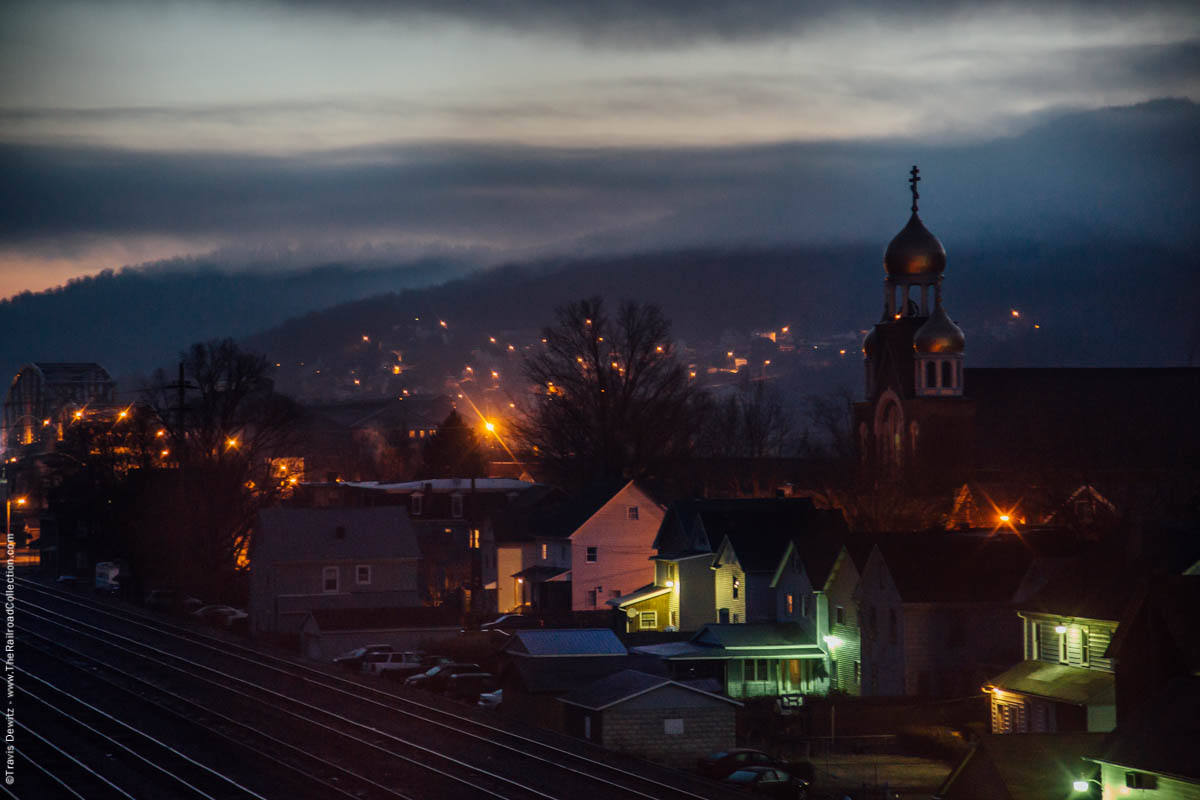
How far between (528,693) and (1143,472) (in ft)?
175

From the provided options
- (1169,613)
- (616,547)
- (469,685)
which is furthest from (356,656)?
(1169,613)

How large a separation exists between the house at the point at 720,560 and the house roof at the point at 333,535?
10906 mm

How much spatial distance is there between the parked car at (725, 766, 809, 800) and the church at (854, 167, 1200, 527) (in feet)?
148

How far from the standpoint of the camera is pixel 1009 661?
52250mm

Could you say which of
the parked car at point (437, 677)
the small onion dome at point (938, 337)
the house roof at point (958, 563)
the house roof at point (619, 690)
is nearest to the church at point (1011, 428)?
the small onion dome at point (938, 337)

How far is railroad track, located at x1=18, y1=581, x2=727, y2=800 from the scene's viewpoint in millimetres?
37000

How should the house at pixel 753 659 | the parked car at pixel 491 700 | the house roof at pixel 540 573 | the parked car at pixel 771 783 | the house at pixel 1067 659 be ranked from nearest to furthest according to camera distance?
1. the parked car at pixel 771 783
2. the house at pixel 1067 659
3. the parked car at pixel 491 700
4. the house at pixel 753 659
5. the house roof at pixel 540 573

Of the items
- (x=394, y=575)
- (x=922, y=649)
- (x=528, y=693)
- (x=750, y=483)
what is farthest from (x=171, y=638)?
(x=750, y=483)

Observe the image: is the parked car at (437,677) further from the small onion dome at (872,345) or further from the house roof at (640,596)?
the small onion dome at (872,345)

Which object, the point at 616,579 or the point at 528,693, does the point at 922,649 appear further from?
the point at 616,579

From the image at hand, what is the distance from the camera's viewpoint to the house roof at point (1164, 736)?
3250 cm

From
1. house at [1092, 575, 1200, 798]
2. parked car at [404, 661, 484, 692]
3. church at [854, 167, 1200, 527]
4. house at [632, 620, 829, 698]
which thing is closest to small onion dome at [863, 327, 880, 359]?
church at [854, 167, 1200, 527]

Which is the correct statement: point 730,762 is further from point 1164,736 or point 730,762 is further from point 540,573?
point 540,573

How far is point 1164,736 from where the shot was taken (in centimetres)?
3366
